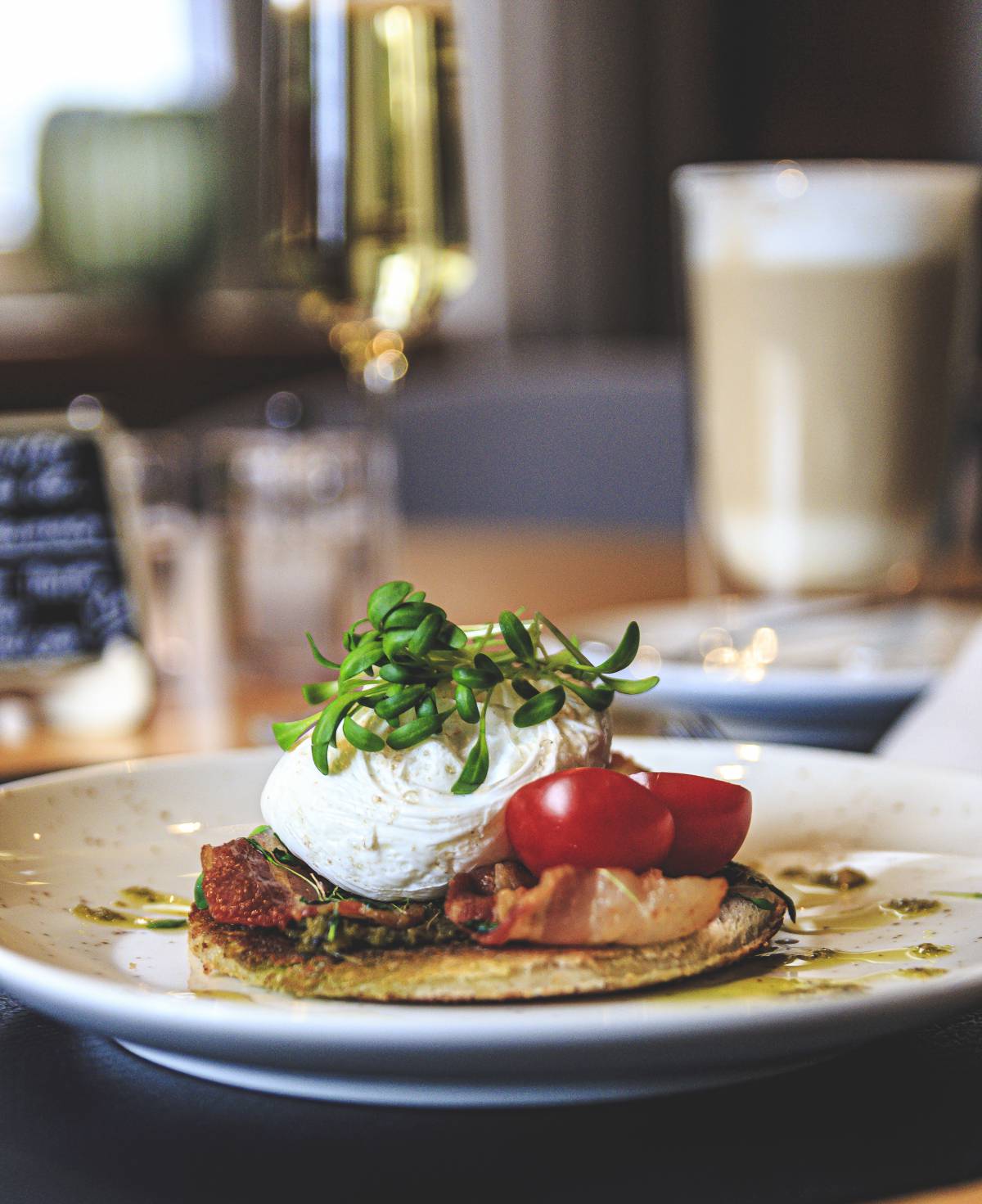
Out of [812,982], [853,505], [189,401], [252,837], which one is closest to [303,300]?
[853,505]

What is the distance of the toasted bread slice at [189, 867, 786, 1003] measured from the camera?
0.56 meters

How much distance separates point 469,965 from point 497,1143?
0.08 m

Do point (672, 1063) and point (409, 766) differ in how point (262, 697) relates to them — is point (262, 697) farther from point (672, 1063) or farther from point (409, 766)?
point (672, 1063)

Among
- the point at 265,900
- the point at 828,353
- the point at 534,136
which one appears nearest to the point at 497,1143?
the point at 265,900

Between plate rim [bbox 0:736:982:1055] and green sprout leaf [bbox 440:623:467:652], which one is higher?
green sprout leaf [bbox 440:623:467:652]

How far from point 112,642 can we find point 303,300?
1.32ft

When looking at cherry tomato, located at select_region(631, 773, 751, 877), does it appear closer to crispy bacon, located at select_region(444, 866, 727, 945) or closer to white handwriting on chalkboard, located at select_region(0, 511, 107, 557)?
crispy bacon, located at select_region(444, 866, 727, 945)

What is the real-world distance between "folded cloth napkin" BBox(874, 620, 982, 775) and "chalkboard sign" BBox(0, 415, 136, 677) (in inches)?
26.5

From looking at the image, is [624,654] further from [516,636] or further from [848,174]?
[848,174]

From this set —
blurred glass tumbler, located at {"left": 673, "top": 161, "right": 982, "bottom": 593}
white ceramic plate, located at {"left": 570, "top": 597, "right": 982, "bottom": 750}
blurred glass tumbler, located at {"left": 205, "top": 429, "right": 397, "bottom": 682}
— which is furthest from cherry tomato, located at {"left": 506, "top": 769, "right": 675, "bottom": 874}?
blurred glass tumbler, located at {"left": 673, "top": 161, "right": 982, "bottom": 593}

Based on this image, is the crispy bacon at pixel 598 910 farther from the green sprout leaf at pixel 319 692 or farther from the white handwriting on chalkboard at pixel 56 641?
the white handwriting on chalkboard at pixel 56 641

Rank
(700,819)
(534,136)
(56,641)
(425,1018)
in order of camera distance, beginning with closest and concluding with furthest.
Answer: (425,1018) < (700,819) < (56,641) < (534,136)

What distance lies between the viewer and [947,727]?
1.10m

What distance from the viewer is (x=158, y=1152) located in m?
0.50
